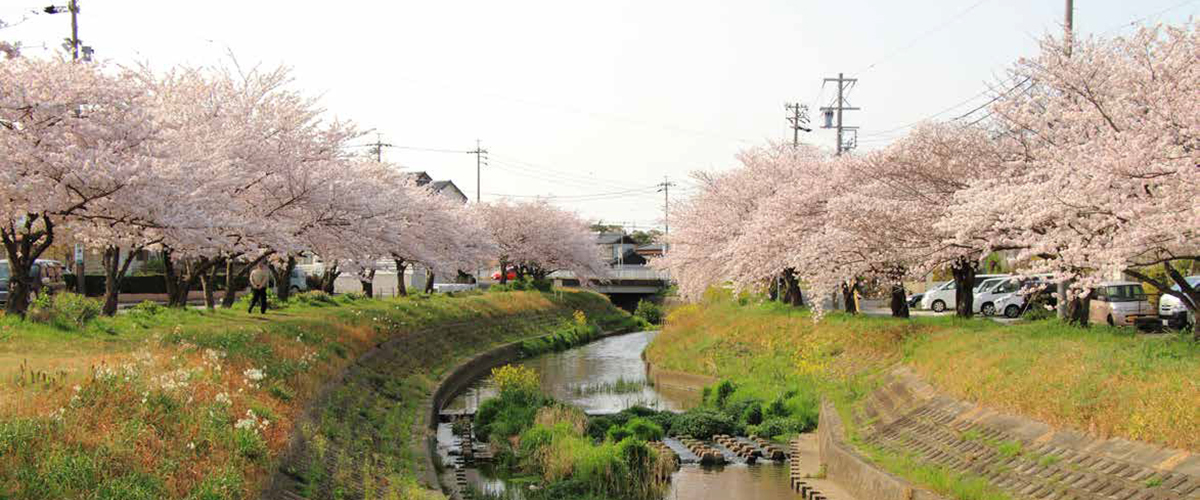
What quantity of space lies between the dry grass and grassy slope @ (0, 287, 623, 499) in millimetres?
8460

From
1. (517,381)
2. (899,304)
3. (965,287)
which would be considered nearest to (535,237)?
(899,304)

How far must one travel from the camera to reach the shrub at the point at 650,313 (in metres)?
63.1

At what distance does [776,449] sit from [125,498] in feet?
44.6

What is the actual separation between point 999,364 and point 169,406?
1142cm

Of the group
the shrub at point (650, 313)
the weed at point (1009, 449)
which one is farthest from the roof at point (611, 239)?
the weed at point (1009, 449)

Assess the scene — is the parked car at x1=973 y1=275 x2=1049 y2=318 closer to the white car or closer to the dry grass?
the white car

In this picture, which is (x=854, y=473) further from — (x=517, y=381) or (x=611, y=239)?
(x=611, y=239)

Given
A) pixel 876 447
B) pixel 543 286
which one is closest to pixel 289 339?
pixel 876 447

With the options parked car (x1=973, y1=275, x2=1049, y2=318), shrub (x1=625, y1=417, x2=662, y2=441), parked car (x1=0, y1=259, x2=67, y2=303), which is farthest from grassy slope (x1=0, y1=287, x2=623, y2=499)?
parked car (x1=973, y1=275, x2=1049, y2=318)

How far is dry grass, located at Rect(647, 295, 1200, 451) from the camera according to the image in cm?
1048

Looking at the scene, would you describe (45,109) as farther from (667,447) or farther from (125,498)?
(667,447)

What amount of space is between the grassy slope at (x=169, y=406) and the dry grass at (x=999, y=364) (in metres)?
8.46

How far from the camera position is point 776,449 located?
18766 millimetres

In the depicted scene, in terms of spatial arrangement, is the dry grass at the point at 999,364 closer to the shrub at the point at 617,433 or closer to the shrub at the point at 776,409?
the shrub at the point at 776,409
